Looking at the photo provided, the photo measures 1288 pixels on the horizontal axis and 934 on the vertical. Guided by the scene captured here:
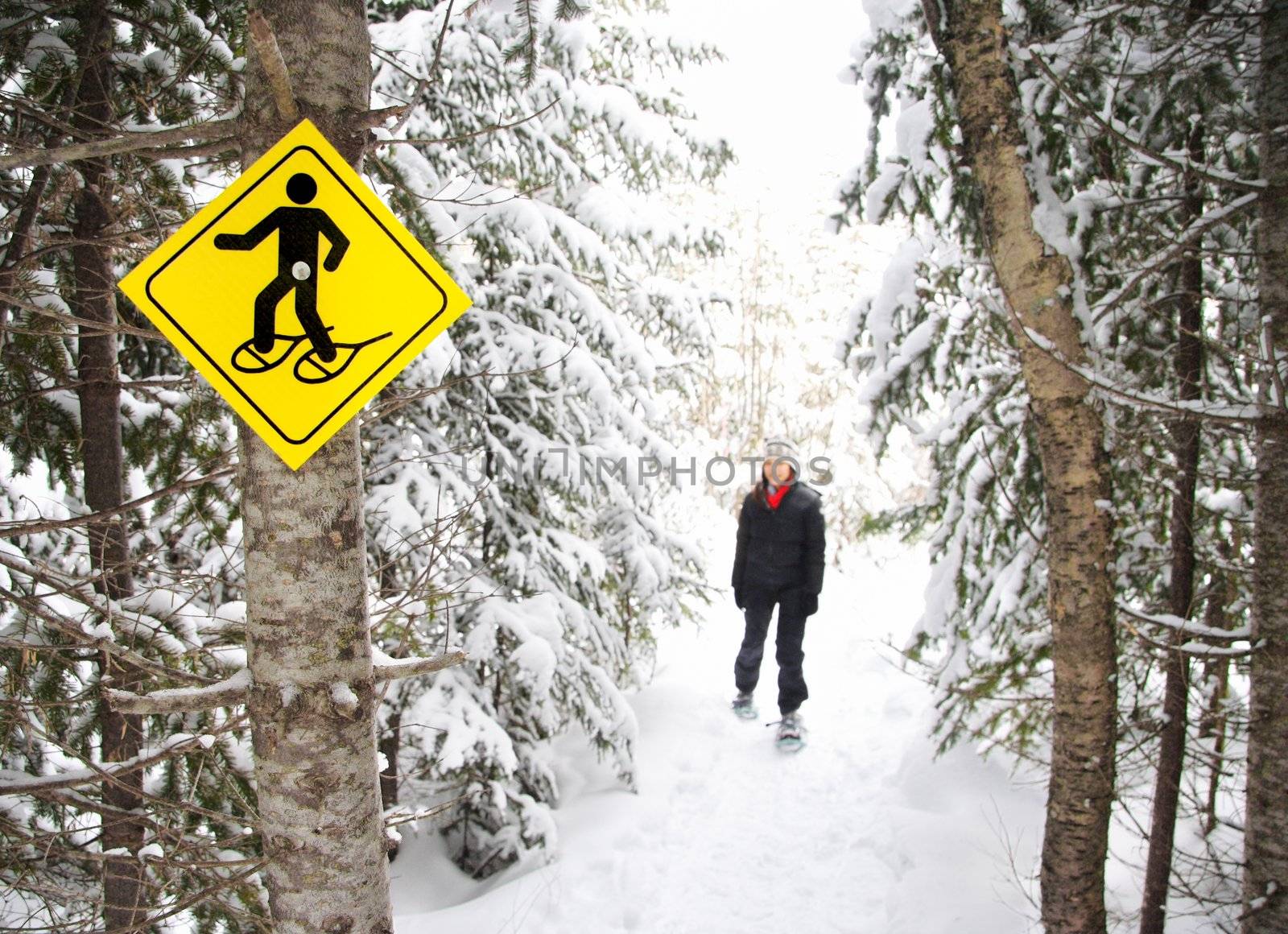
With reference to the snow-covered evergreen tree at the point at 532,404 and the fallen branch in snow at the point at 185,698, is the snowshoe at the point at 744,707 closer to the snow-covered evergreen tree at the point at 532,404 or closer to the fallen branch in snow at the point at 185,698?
the snow-covered evergreen tree at the point at 532,404

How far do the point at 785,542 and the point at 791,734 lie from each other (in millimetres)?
1533

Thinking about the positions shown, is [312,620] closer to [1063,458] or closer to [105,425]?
[105,425]

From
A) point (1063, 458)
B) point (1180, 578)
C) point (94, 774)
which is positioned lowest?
point (94, 774)

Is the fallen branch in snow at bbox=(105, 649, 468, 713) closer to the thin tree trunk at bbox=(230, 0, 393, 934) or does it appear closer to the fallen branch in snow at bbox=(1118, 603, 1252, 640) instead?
the thin tree trunk at bbox=(230, 0, 393, 934)

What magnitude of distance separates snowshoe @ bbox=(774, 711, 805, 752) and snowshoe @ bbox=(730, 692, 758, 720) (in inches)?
16.4

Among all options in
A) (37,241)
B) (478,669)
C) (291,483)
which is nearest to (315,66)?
(291,483)

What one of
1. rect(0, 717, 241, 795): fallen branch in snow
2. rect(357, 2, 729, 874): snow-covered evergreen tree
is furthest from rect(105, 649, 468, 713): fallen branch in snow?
rect(357, 2, 729, 874): snow-covered evergreen tree

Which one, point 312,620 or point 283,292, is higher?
point 283,292

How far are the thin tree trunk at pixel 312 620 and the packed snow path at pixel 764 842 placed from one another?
298 cm

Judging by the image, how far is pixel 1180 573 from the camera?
3.65m

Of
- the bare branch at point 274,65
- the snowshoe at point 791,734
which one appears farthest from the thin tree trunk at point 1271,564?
the snowshoe at point 791,734

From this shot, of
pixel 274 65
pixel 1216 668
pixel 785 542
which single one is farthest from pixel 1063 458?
pixel 785 542

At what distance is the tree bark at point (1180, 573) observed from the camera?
3.48m

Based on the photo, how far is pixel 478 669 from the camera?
4.95 m
